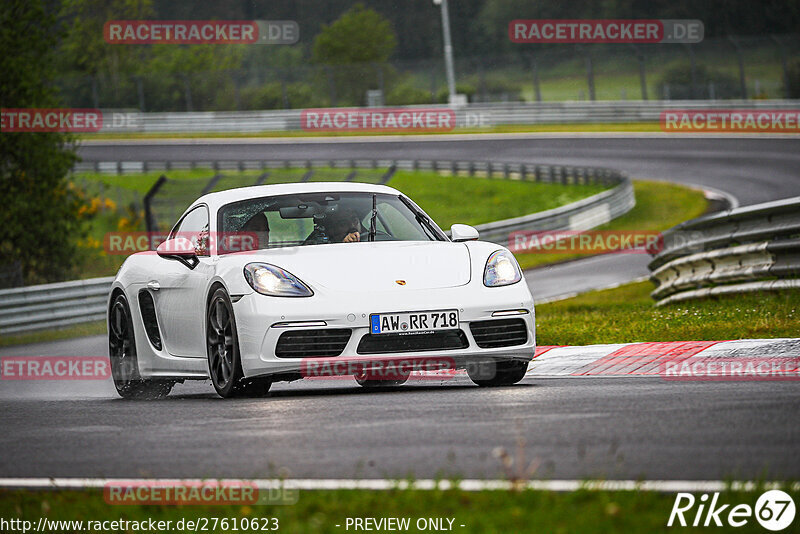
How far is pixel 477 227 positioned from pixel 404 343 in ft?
63.2

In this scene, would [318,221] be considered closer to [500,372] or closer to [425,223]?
[425,223]

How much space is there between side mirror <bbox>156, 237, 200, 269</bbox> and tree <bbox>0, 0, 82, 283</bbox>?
66.2ft

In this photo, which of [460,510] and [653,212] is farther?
[653,212]

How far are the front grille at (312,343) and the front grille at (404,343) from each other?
0.40 feet

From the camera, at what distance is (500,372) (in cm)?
842

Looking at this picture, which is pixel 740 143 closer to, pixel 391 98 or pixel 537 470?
pixel 391 98

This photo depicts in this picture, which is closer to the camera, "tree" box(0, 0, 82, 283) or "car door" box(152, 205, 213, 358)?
"car door" box(152, 205, 213, 358)

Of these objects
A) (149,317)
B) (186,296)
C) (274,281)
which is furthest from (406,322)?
(149,317)

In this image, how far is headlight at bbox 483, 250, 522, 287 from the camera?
814cm

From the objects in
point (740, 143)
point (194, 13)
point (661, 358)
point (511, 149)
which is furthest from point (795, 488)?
point (194, 13)

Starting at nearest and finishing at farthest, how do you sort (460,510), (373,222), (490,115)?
(460,510)
(373,222)
(490,115)

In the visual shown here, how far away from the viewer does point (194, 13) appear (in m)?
102

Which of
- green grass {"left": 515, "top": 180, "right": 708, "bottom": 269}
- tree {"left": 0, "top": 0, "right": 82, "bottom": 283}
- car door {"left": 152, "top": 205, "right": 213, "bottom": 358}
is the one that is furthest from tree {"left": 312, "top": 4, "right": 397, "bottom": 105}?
car door {"left": 152, "top": 205, "right": 213, "bottom": 358}

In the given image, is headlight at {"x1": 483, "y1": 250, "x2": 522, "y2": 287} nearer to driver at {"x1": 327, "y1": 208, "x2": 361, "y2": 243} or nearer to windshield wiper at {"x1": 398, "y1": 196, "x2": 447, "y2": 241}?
windshield wiper at {"x1": 398, "y1": 196, "x2": 447, "y2": 241}
